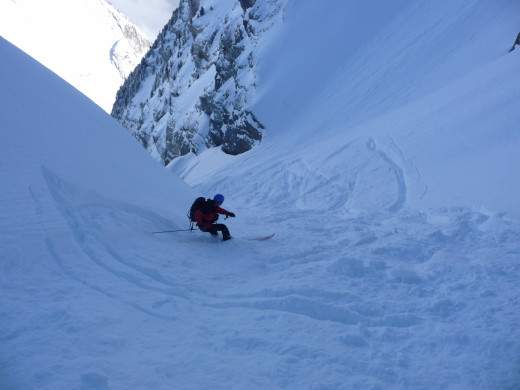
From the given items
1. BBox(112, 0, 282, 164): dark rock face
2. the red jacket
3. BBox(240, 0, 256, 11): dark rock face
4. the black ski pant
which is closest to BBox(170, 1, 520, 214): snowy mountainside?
BBox(112, 0, 282, 164): dark rock face

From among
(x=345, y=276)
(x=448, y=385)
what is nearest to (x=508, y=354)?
(x=448, y=385)

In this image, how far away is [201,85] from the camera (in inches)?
1839

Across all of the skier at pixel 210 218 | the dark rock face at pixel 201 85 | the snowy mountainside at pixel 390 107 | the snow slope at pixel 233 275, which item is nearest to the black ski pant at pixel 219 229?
the skier at pixel 210 218

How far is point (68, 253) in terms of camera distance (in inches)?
172

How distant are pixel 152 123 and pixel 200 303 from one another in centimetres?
6143

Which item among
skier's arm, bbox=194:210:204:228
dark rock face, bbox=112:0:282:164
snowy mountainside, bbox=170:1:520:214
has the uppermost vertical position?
dark rock face, bbox=112:0:282:164

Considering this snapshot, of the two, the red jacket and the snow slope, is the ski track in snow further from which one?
the red jacket

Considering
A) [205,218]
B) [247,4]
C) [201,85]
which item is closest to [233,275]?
[205,218]

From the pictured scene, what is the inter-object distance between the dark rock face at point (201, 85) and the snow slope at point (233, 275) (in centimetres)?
2084

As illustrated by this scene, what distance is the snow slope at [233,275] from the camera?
268cm

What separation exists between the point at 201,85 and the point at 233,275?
45190mm

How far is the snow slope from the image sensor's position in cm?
268

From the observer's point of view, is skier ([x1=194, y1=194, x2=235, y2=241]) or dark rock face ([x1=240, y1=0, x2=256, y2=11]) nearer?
skier ([x1=194, y1=194, x2=235, y2=241])

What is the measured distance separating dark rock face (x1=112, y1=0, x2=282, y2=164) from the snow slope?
2084cm
